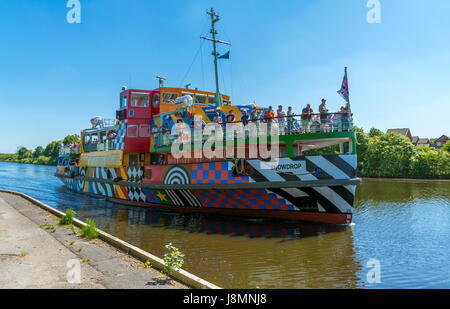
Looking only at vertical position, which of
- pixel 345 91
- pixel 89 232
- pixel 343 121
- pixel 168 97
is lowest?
pixel 89 232

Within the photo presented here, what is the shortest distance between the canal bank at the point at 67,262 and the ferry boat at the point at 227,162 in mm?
5478

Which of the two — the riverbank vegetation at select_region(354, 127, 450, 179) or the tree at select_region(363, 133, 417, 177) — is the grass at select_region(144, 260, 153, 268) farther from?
the tree at select_region(363, 133, 417, 177)

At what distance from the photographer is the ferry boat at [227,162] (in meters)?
11.2

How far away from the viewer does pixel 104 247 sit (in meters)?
7.76

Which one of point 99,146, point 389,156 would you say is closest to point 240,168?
point 99,146

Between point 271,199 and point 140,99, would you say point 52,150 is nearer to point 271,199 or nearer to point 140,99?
point 140,99

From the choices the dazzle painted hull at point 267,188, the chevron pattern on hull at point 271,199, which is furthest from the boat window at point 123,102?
the chevron pattern on hull at point 271,199

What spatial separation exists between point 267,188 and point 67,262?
712cm

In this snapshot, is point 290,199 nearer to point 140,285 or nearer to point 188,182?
point 188,182

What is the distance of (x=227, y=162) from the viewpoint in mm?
12383

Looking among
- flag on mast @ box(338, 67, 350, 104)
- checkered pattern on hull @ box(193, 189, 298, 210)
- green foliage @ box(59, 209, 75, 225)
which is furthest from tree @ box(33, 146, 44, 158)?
flag on mast @ box(338, 67, 350, 104)

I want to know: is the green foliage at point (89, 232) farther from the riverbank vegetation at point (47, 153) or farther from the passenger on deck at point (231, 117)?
the riverbank vegetation at point (47, 153)
